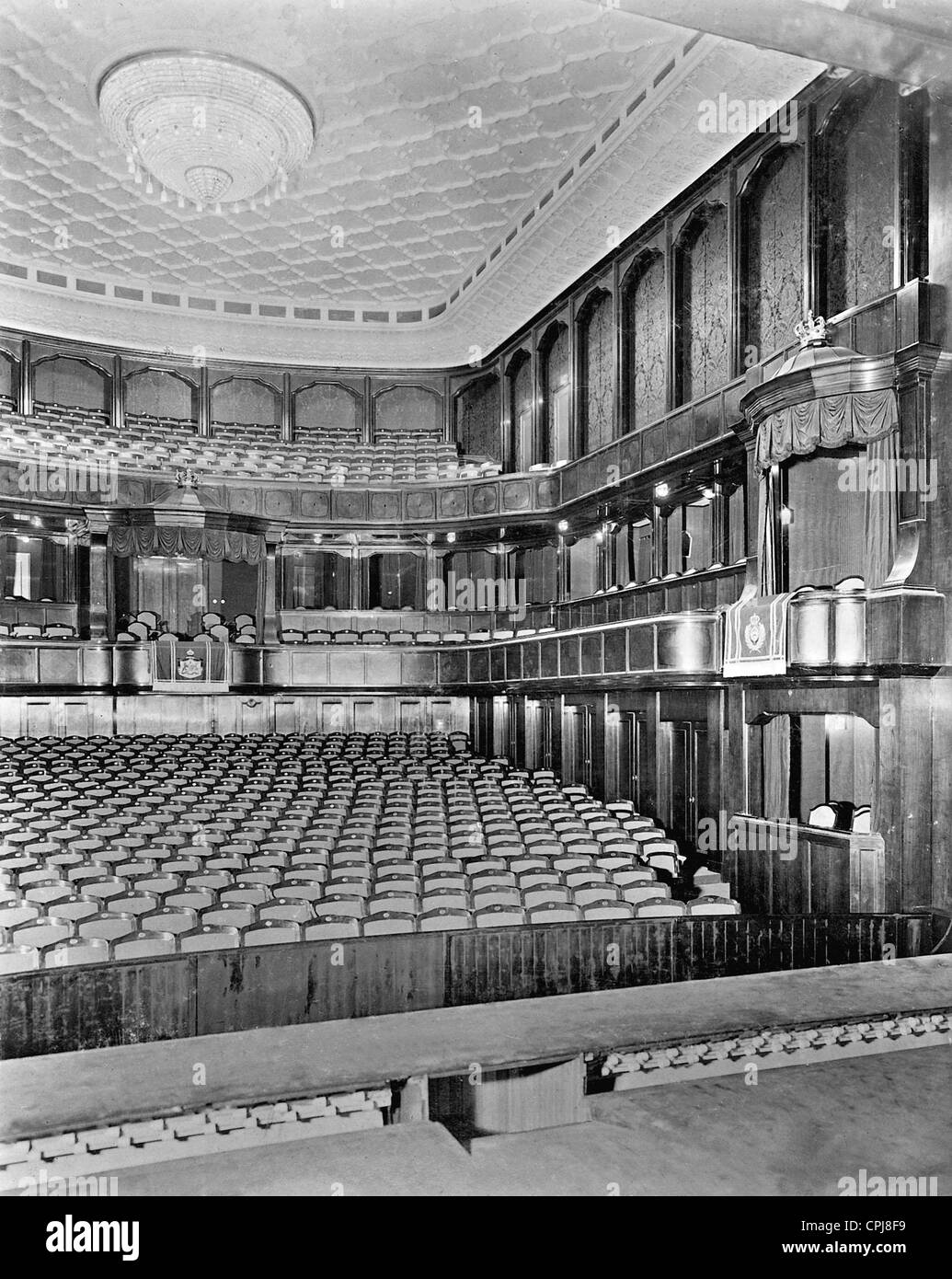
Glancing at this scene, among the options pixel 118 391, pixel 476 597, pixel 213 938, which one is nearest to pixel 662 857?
pixel 213 938

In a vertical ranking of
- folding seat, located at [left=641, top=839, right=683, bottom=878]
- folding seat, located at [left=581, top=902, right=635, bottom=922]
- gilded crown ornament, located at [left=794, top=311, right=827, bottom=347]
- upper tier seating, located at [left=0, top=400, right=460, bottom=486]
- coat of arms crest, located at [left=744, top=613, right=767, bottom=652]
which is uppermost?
upper tier seating, located at [left=0, top=400, right=460, bottom=486]

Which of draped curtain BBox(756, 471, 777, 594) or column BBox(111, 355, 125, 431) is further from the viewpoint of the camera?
column BBox(111, 355, 125, 431)

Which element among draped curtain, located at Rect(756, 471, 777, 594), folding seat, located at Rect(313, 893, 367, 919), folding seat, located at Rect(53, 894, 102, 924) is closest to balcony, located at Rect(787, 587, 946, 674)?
draped curtain, located at Rect(756, 471, 777, 594)

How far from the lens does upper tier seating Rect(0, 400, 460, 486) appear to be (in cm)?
1552

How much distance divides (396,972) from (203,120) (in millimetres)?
11187

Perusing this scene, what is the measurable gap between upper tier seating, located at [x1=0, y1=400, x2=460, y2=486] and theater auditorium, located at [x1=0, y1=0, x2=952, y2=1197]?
11 cm

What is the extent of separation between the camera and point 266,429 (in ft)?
62.3

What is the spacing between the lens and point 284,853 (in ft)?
24.7

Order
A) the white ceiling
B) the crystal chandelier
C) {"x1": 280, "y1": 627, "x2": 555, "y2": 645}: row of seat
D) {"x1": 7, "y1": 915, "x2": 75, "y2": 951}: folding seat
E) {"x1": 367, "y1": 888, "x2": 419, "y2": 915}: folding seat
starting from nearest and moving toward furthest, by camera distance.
A: 1. {"x1": 7, "y1": 915, "x2": 75, "y2": 951}: folding seat
2. {"x1": 367, "y1": 888, "x2": 419, "y2": 915}: folding seat
3. the white ceiling
4. the crystal chandelier
5. {"x1": 280, "y1": 627, "x2": 555, "y2": 645}: row of seat

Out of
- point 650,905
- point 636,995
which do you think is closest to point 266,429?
point 650,905

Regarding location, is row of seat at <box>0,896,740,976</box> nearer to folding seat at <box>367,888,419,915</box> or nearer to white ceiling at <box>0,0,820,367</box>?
folding seat at <box>367,888,419,915</box>

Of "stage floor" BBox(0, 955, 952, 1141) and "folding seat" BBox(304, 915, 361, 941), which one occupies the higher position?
"stage floor" BBox(0, 955, 952, 1141)

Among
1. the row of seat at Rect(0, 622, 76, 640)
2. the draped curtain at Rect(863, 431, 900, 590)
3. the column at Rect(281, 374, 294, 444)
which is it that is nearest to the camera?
the draped curtain at Rect(863, 431, 900, 590)
